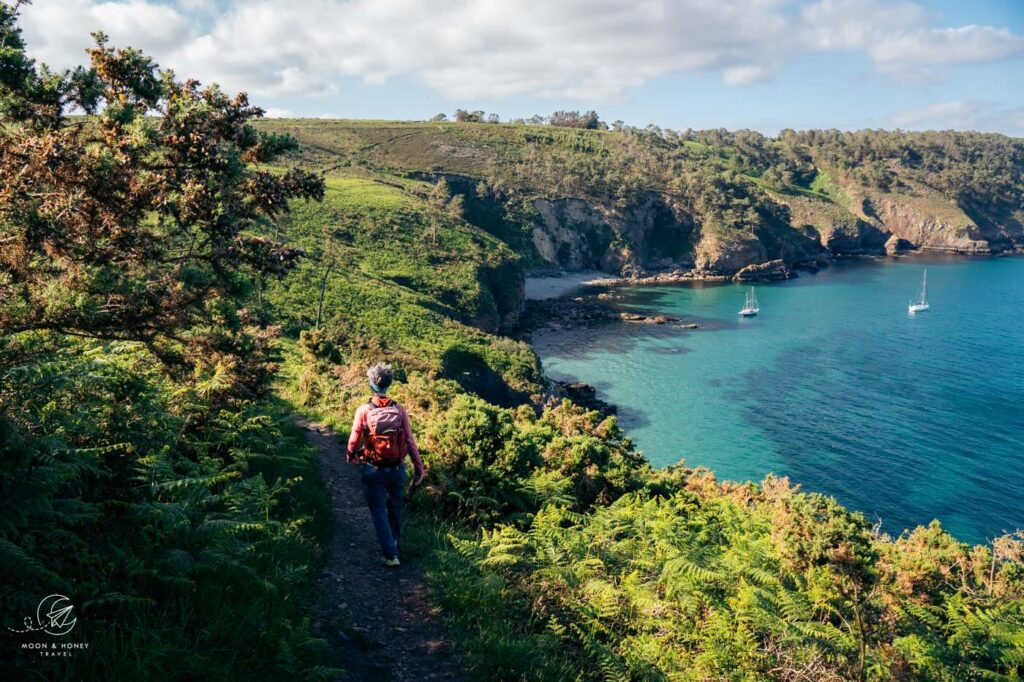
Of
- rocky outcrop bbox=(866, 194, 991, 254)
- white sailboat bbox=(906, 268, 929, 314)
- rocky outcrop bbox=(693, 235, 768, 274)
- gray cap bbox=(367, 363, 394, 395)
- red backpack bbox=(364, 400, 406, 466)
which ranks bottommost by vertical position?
white sailboat bbox=(906, 268, 929, 314)

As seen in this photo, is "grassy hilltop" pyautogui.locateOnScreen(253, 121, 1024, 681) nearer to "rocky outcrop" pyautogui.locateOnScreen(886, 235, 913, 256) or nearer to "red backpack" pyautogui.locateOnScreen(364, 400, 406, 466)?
"red backpack" pyautogui.locateOnScreen(364, 400, 406, 466)

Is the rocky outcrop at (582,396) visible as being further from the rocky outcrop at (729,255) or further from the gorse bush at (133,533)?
the rocky outcrop at (729,255)

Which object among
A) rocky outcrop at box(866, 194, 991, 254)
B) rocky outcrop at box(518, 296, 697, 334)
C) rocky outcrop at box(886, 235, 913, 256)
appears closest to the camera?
rocky outcrop at box(518, 296, 697, 334)

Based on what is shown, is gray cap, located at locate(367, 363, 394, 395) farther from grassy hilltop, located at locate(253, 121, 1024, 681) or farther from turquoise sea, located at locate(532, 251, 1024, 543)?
turquoise sea, located at locate(532, 251, 1024, 543)

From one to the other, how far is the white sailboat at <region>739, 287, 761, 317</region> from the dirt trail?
79.7m

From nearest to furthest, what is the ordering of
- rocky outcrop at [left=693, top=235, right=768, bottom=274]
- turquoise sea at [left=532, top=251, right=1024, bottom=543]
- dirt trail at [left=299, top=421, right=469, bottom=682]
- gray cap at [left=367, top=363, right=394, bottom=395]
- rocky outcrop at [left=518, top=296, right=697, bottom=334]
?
dirt trail at [left=299, top=421, right=469, bottom=682] < gray cap at [left=367, top=363, right=394, bottom=395] < turquoise sea at [left=532, top=251, right=1024, bottom=543] < rocky outcrop at [left=518, top=296, right=697, bottom=334] < rocky outcrop at [left=693, top=235, right=768, bottom=274]

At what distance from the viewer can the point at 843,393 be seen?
50.6 meters

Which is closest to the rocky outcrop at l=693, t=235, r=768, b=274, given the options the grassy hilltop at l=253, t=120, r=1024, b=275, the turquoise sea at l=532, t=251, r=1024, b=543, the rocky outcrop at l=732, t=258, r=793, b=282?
the grassy hilltop at l=253, t=120, r=1024, b=275

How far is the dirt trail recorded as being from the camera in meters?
5.77

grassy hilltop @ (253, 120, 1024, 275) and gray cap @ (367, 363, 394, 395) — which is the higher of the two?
grassy hilltop @ (253, 120, 1024, 275)

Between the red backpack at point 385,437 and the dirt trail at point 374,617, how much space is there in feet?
4.76

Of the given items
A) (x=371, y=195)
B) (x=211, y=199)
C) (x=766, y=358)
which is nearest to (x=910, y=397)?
(x=766, y=358)

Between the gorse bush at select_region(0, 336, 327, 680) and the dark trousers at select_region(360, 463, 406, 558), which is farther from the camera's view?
the dark trousers at select_region(360, 463, 406, 558)

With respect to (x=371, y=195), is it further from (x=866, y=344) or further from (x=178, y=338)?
(x=178, y=338)
